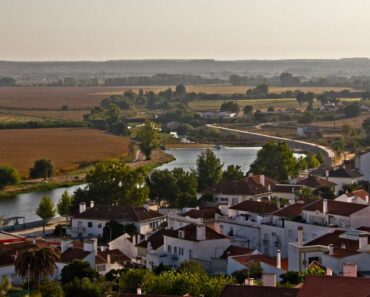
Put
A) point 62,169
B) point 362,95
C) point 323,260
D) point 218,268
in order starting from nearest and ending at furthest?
point 323,260
point 218,268
point 62,169
point 362,95

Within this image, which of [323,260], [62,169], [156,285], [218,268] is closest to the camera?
[156,285]

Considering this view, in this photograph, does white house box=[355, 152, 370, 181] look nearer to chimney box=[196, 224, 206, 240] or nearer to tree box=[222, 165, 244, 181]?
tree box=[222, 165, 244, 181]

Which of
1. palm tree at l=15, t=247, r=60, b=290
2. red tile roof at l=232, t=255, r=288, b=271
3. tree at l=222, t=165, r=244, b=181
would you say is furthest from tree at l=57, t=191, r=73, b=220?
palm tree at l=15, t=247, r=60, b=290

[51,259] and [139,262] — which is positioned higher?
[51,259]

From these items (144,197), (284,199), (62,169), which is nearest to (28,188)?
(62,169)

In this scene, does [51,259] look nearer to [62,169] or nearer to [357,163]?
[357,163]

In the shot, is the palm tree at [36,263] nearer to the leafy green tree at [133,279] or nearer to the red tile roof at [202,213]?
the leafy green tree at [133,279]

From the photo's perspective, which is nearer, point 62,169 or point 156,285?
point 156,285
